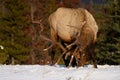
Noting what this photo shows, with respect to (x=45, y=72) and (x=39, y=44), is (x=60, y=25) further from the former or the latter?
(x=39, y=44)

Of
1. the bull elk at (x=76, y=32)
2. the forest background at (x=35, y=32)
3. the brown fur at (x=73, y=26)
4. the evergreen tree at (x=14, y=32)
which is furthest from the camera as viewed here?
the evergreen tree at (x=14, y=32)

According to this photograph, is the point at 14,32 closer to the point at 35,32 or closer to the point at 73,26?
the point at 35,32

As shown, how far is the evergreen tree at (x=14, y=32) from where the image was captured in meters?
36.4

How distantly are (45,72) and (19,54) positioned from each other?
2613cm

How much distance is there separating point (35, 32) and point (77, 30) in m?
30.6

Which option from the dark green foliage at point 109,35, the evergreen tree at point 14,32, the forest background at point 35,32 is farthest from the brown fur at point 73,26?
the evergreen tree at point 14,32

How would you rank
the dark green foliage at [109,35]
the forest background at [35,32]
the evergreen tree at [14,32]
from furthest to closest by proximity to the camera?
the evergreen tree at [14,32]
the forest background at [35,32]
the dark green foliage at [109,35]

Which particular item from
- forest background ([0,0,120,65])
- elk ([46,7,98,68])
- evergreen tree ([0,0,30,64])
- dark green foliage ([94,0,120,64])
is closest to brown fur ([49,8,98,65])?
elk ([46,7,98,68])

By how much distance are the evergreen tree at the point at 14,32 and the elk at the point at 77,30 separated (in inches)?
803

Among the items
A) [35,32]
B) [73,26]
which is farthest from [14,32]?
[73,26]

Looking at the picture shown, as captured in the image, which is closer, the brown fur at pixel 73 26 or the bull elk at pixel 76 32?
the bull elk at pixel 76 32

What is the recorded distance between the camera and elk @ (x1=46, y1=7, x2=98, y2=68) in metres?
12.8

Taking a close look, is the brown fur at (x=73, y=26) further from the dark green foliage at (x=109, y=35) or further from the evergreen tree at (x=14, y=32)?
the evergreen tree at (x=14, y=32)

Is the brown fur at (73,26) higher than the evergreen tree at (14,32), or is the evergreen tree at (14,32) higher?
the brown fur at (73,26)
